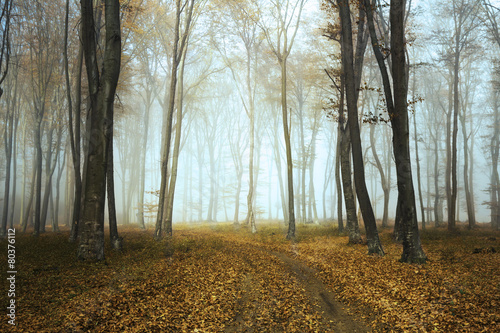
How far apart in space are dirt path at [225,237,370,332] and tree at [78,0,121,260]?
174 inches

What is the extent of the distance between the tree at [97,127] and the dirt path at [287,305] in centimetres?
441

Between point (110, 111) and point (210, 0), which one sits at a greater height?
point (210, 0)

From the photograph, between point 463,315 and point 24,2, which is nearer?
point 463,315

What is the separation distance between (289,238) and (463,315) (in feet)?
32.8

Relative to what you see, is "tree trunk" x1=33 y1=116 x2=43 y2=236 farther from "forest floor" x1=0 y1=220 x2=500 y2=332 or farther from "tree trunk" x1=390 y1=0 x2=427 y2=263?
"tree trunk" x1=390 y1=0 x2=427 y2=263

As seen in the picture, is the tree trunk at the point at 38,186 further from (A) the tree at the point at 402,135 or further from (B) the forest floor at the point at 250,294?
(A) the tree at the point at 402,135

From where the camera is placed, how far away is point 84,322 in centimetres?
425

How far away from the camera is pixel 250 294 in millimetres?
6355

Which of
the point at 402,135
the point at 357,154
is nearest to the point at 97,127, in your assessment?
the point at 357,154

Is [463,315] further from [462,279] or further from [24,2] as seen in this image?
[24,2]

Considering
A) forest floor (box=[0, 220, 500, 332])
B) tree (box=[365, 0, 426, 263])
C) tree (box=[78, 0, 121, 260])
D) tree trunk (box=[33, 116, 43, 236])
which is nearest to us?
forest floor (box=[0, 220, 500, 332])

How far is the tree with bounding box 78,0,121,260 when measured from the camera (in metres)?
7.80

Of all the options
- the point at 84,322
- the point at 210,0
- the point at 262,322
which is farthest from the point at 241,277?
the point at 210,0

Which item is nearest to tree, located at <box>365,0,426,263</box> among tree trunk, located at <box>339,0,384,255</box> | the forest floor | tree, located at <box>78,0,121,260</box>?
the forest floor
